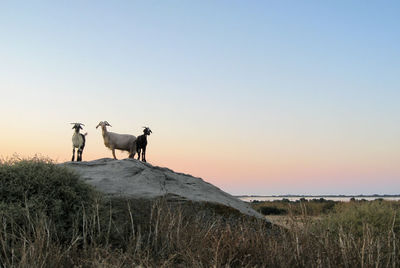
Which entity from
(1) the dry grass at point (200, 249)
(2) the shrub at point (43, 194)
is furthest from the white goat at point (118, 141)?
(1) the dry grass at point (200, 249)

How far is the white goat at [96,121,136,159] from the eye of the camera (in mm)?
18766

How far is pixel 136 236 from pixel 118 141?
10169mm

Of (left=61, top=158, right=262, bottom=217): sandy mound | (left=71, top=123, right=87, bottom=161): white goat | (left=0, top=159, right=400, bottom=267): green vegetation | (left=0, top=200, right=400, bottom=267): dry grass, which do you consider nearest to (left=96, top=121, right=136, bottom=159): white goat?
(left=71, top=123, right=87, bottom=161): white goat

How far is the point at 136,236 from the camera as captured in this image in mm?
8977

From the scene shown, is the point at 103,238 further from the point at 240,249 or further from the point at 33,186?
the point at 240,249

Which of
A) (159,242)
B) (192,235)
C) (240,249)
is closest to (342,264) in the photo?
(240,249)

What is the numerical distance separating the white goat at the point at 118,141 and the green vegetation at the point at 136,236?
25.7ft

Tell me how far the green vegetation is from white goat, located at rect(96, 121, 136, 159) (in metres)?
7.83

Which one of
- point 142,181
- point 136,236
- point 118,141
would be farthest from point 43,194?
point 118,141

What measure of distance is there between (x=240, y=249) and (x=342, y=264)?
1.64m

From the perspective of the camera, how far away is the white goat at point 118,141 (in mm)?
18766

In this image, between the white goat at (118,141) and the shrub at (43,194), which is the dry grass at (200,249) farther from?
the white goat at (118,141)

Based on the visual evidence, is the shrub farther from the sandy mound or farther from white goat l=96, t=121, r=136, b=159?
white goat l=96, t=121, r=136, b=159

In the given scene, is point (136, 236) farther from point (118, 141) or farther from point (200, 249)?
point (118, 141)
